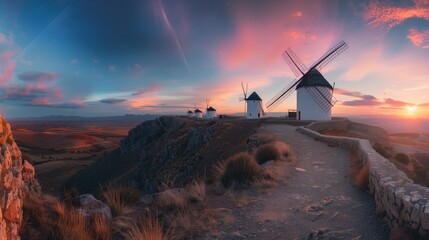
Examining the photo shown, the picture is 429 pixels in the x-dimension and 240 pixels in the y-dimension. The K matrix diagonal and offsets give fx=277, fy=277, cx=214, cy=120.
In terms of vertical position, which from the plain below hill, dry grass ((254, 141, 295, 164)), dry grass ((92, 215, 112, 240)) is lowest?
the plain below hill

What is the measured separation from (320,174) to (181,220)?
6871 mm

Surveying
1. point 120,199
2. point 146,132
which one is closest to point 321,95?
point 120,199

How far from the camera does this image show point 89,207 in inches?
268

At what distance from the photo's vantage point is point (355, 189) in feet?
28.4

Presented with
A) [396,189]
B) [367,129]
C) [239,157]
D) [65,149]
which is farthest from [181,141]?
[65,149]

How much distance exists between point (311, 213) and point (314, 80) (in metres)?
40.3

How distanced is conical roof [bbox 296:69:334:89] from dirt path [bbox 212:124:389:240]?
3496 centimetres

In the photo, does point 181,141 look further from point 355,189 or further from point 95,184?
point 355,189

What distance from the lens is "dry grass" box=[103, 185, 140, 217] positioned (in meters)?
7.54

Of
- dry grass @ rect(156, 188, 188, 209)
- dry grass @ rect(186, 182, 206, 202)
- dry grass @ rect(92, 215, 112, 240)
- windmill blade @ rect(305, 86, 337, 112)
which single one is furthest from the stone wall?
windmill blade @ rect(305, 86, 337, 112)

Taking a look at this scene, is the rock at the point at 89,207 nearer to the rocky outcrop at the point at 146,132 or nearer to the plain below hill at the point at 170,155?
the plain below hill at the point at 170,155

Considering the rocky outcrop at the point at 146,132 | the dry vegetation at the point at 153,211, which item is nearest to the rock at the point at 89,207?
the dry vegetation at the point at 153,211

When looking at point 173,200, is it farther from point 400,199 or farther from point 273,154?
point 273,154

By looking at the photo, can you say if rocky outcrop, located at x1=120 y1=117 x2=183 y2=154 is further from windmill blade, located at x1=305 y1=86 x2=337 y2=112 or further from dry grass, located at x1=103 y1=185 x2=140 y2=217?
dry grass, located at x1=103 y1=185 x2=140 y2=217
